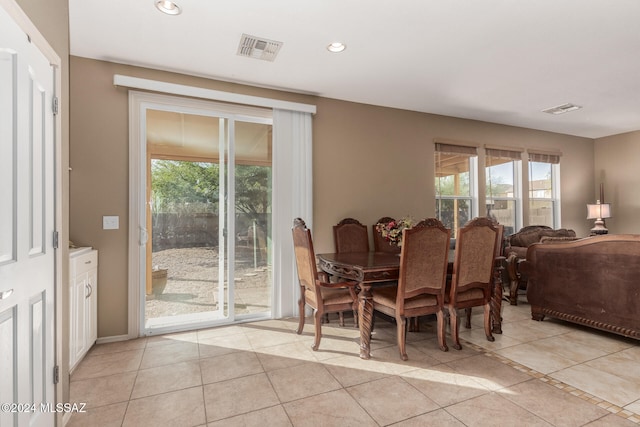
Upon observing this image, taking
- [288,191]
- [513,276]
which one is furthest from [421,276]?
[513,276]

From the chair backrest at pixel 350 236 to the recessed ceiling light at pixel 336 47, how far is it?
1945 mm

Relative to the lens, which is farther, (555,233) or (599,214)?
(599,214)

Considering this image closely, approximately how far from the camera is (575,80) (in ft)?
11.5

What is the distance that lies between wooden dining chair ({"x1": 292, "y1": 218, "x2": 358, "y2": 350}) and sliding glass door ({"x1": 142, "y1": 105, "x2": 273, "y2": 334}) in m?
0.91

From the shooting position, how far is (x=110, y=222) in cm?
301

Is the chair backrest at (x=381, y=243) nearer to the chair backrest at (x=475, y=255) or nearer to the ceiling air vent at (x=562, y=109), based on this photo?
the chair backrest at (x=475, y=255)

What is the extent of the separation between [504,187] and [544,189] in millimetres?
968

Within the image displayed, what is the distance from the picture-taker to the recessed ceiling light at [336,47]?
277 cm

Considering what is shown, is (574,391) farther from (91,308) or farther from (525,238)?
(91,308)

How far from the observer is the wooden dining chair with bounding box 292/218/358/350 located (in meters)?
2.77

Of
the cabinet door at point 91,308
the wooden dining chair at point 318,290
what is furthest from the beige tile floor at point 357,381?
the wooden dining chair at point 318,290

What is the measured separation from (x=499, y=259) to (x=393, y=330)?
1287 mm

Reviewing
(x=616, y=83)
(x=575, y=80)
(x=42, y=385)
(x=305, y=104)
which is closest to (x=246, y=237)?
(x=305, y=104)

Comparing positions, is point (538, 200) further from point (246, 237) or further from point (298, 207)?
point (246, 237)
